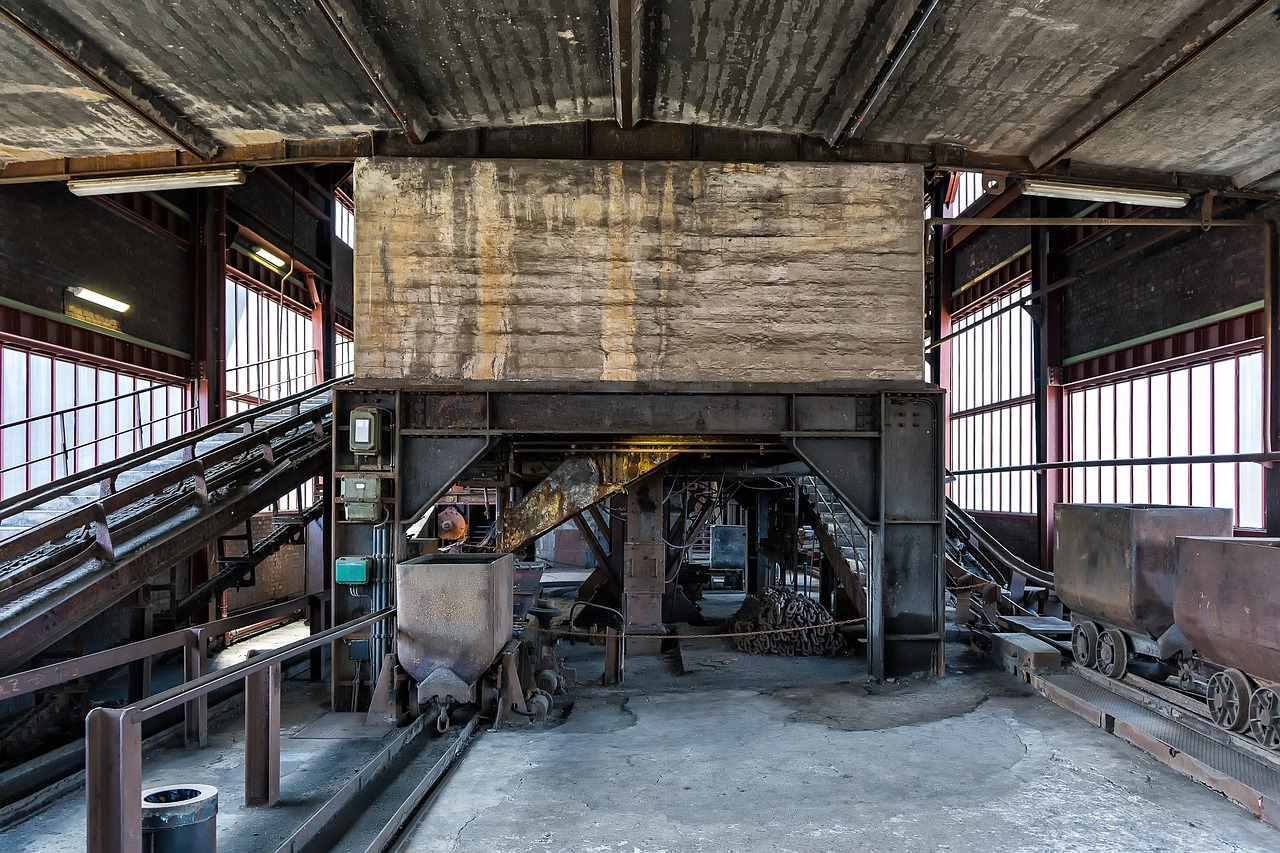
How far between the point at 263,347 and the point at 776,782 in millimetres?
16834

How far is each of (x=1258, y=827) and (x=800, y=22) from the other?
7950 millimetres

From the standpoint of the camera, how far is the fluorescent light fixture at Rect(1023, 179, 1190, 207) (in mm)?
11000

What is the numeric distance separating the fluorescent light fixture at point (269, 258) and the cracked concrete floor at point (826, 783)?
13346 millimetres

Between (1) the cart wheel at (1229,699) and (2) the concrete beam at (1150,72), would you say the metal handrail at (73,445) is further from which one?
(2) the concrete beam at (1150,72)

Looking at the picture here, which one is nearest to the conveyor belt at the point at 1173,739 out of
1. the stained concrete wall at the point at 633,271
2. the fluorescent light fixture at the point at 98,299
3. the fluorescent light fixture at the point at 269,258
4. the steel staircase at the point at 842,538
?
the steel staircase at the point at 842,538

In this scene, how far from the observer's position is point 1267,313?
1246 centimetres

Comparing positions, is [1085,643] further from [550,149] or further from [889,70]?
[550,149]

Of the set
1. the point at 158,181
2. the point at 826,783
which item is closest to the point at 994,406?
the point at 826,783

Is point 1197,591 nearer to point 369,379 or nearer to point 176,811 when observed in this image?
point 176,811

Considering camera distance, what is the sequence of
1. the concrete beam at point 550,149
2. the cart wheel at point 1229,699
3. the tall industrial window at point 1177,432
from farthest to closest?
the tall industrial window at point 1177,432, the concrete beam at point 550,149, the cart wheel at point 1229,699

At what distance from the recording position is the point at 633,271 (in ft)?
34.1

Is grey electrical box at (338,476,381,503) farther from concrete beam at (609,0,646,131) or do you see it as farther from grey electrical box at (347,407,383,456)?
concrete beam at (609,0,646,131)

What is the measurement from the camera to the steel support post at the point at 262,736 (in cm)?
542

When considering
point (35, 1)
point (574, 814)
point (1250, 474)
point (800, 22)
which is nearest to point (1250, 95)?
point (800, 22)
